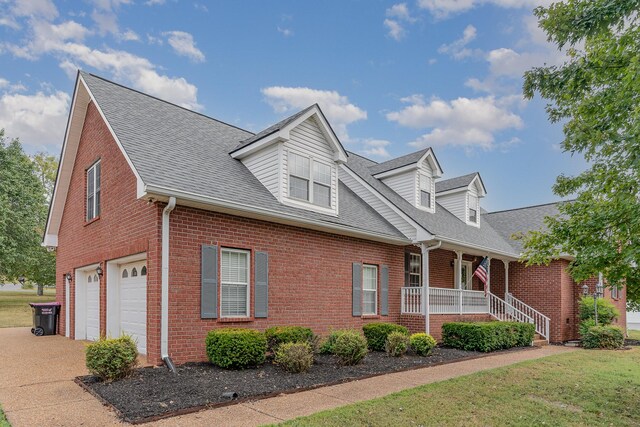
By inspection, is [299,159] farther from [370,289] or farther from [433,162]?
[433,162]

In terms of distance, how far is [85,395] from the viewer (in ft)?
21.3

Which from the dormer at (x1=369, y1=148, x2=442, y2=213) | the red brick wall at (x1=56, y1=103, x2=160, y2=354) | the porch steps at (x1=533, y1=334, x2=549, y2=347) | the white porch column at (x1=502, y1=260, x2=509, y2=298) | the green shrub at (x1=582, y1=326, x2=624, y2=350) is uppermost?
the dormer at (x1=369, y1=148, x2=442, y2=213)

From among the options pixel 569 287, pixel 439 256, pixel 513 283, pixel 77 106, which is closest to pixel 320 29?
pixel 77 106

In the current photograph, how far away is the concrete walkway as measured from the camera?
5.48m

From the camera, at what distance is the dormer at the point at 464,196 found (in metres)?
18.9

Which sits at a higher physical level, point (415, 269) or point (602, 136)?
point (602, 136)

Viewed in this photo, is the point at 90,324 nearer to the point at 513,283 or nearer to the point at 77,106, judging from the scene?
the point at 77,106

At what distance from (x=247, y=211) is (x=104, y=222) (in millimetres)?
4235

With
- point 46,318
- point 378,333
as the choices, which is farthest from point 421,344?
point 46,318

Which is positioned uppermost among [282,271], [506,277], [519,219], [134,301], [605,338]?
[519,219]

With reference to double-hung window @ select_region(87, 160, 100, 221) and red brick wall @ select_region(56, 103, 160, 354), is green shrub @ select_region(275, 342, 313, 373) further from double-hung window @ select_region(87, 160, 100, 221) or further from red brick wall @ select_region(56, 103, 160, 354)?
double-hung window @ select_region(87, 160, 100, 221)

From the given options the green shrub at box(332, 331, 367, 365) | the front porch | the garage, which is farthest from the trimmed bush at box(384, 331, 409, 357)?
the garage

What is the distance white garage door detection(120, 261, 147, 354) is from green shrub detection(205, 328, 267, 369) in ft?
5.82

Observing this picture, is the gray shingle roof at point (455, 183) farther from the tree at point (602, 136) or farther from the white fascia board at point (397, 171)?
the tree at point (602, 136)
